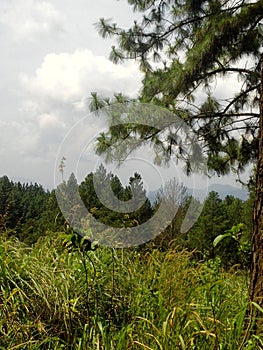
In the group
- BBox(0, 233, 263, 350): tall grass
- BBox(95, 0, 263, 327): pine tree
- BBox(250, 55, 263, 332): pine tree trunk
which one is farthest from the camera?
BBox(95, 0, 263, 327): pine tree

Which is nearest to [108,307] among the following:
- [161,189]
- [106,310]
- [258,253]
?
[106,310]

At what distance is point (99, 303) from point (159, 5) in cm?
471

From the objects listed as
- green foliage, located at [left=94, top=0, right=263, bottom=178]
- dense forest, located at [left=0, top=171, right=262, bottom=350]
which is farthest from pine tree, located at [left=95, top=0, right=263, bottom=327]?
dense forest, located at [left=0, top=171, right=262, bottom=350]

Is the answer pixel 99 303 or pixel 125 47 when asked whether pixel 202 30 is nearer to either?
pixel 125 47

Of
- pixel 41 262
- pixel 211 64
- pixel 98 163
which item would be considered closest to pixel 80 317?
pixel 41 262

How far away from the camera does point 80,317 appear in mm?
2242

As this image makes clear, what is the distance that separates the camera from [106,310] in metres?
2.41

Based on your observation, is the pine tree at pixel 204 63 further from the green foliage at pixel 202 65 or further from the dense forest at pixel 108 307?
the dense forest at pixel 108 307

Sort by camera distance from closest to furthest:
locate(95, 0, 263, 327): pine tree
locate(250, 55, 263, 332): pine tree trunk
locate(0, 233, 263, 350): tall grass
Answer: locate(0, 233, 263, 350): tall grass < locate(250, 55, 263, 332): pine tree trunk < locate(95, 0, 263, 327): pine tree

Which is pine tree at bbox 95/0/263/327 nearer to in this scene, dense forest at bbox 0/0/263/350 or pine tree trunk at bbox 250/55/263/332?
dense forest at bbox 0/0/263/350

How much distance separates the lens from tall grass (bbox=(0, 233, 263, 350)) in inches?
72.6

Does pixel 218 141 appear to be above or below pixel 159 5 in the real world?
below

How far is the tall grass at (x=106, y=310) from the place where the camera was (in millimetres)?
1844

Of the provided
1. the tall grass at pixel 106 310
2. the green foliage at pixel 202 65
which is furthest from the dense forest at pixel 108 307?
the green foliage at pixel 202 65
